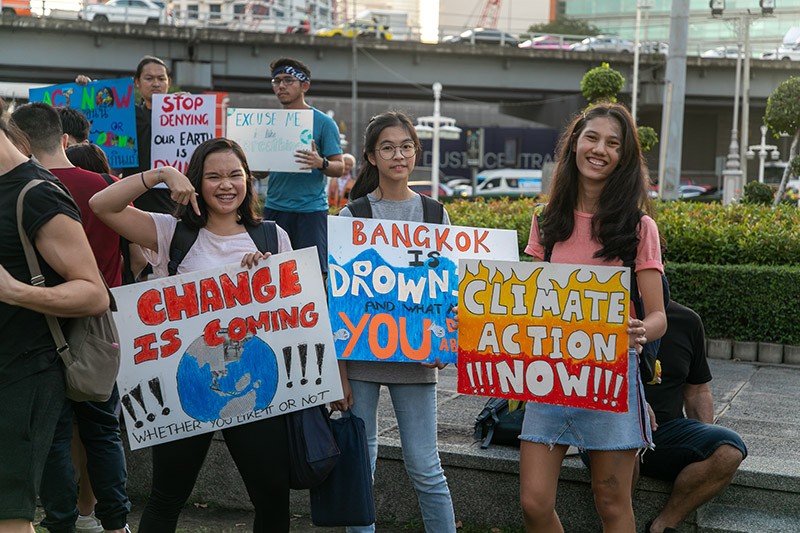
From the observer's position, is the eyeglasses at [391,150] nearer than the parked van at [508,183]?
Yes

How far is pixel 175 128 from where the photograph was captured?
20.2 ft

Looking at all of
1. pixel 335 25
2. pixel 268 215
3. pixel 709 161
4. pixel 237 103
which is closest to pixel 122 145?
pixel 268 215

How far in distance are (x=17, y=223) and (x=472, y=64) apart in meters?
37.4

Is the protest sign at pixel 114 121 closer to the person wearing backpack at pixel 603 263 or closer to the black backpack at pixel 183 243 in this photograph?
the black backpack at pixel 183 243

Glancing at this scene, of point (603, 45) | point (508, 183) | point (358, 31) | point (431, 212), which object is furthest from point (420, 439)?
point (603, 45)

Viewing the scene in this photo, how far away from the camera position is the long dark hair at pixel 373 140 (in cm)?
385

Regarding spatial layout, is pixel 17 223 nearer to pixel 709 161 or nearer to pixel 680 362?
pixel 680 362

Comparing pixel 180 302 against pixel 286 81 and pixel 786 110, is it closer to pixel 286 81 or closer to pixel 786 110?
pixel 286 81

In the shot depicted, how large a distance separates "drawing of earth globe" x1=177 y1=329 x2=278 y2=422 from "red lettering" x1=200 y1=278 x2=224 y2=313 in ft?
0.36

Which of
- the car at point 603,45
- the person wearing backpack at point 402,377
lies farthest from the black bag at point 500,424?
the car at point 603,45

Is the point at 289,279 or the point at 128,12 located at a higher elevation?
the point at 128,12

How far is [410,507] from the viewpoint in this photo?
4.80 metres

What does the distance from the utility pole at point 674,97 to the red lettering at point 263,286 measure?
13.5 meters

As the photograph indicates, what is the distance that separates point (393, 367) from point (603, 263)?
100 centimetres
